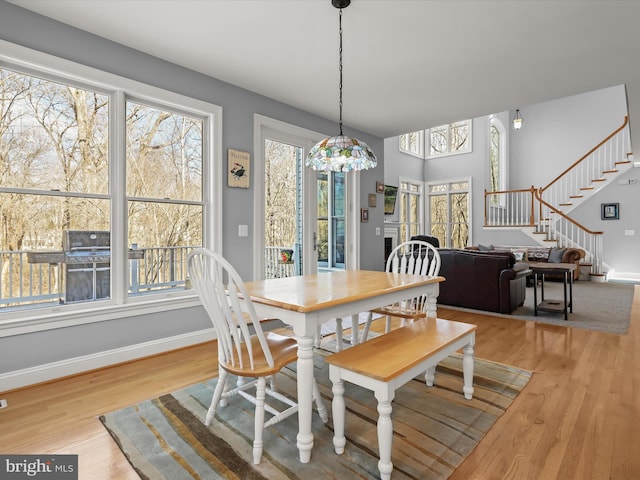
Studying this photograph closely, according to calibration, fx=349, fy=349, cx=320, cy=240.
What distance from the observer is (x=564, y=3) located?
229cm

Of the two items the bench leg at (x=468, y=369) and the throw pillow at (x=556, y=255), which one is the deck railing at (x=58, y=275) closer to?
the bench leg at (x=468, y=369)

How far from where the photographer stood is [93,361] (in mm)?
2656

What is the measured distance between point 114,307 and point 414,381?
7.76 ft

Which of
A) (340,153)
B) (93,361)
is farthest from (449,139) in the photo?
(93,361)

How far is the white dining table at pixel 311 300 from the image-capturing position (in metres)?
1.61

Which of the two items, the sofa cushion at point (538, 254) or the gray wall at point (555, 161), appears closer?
the sofa cushion at point (538, 254)

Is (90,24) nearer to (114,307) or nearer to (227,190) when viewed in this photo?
(227,190)

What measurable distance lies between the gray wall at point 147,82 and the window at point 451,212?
646 cm


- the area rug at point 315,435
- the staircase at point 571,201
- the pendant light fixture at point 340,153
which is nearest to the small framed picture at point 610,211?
the staircase at point 571,201

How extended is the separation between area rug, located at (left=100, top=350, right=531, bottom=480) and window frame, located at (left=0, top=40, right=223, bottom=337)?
3.16 ft

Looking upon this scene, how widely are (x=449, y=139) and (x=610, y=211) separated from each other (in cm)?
422

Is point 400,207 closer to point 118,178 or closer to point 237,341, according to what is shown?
point 118,178

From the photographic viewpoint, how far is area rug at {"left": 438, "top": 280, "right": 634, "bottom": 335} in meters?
3.97

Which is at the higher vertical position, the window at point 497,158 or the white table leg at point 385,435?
the window at point 497,158
